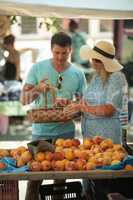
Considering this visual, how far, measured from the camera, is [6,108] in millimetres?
8273

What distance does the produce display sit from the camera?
3346mm

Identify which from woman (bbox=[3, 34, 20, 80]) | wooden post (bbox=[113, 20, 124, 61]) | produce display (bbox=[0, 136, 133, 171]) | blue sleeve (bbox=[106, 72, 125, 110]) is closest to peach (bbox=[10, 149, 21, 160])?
produce display (bbox=[0, 136, 133, 171])

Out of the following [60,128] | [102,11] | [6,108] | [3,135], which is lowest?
[3,135]

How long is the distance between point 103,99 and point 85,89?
280 millimetres

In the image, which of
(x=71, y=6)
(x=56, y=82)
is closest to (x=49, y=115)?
(x=56, y=82)

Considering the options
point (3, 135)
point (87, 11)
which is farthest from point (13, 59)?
point (87, 11)

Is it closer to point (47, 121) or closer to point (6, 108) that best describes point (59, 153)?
Result: point (47, 121)

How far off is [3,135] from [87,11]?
17.4 ft

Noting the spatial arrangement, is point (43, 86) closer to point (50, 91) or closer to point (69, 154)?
point (50, 91)

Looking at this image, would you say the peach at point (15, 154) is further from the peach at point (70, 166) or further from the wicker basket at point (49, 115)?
the wicker basket at point (49, 115)

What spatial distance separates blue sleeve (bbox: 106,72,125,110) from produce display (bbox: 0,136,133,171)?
412mm

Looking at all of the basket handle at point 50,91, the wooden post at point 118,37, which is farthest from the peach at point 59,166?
the wooden post at point 118,37

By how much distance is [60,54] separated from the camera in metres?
4.37

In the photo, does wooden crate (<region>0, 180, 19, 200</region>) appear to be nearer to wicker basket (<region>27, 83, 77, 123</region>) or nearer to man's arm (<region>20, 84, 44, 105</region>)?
wicker basket (<region>27, 83, 77, 123</region>)
